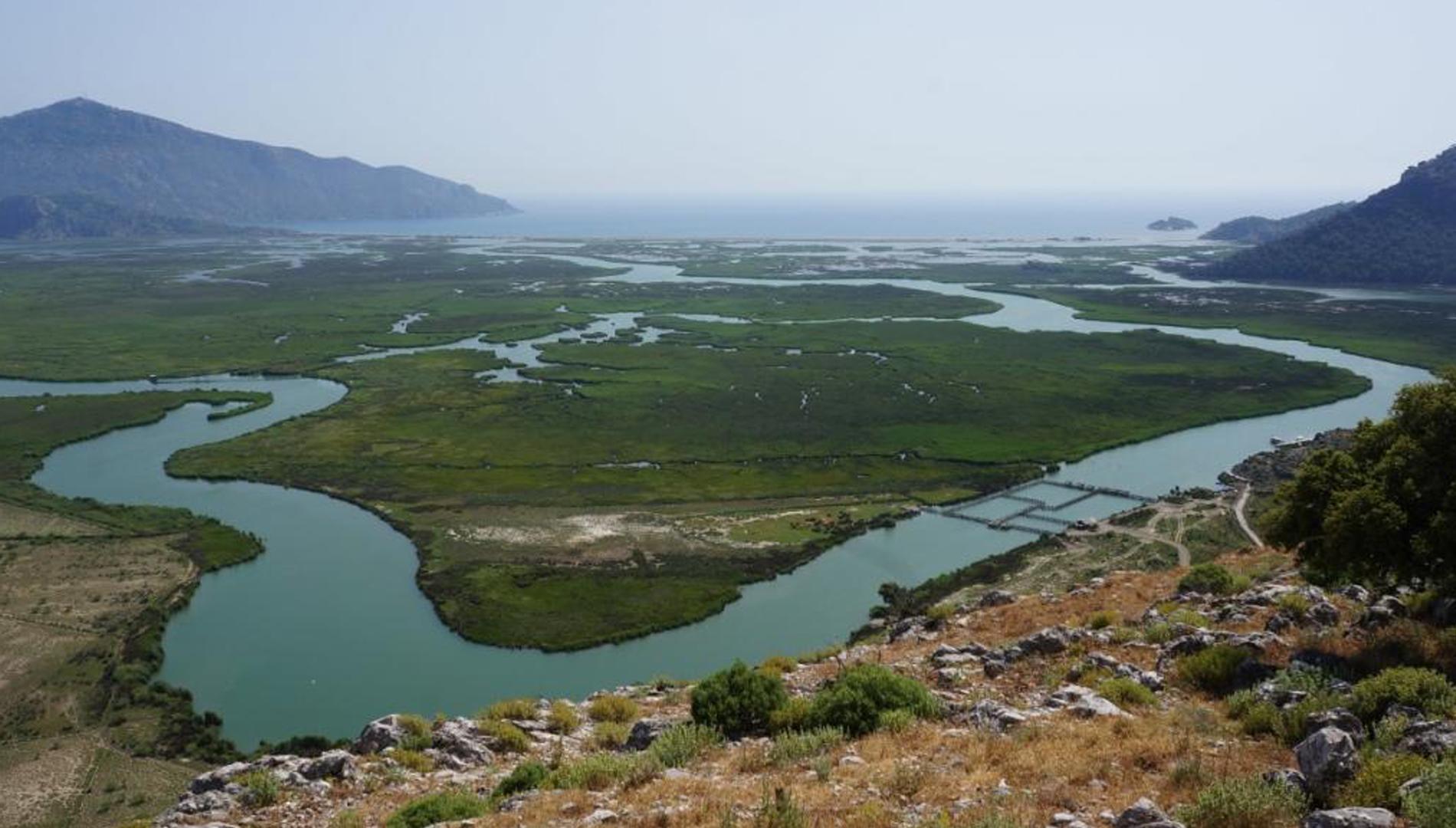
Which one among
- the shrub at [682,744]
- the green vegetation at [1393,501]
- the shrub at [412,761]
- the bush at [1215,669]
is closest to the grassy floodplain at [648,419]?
the shrub at [412,761]

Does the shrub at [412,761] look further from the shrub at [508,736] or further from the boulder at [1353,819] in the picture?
the boulder at [1353,819]

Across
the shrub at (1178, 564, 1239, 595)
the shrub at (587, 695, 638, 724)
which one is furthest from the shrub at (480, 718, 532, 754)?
the shrub at (1178, 564, 1239, 595)

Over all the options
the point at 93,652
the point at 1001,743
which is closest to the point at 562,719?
the point at 1001,743

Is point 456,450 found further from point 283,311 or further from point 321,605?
point 283,311

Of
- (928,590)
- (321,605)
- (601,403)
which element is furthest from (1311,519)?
(601,403)

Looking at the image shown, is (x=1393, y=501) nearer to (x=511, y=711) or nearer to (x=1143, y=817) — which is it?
(x=1143, y=817)

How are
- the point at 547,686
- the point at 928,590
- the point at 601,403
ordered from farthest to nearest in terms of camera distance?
the point at 601,403
the point at 928,590
the point at 547,686
